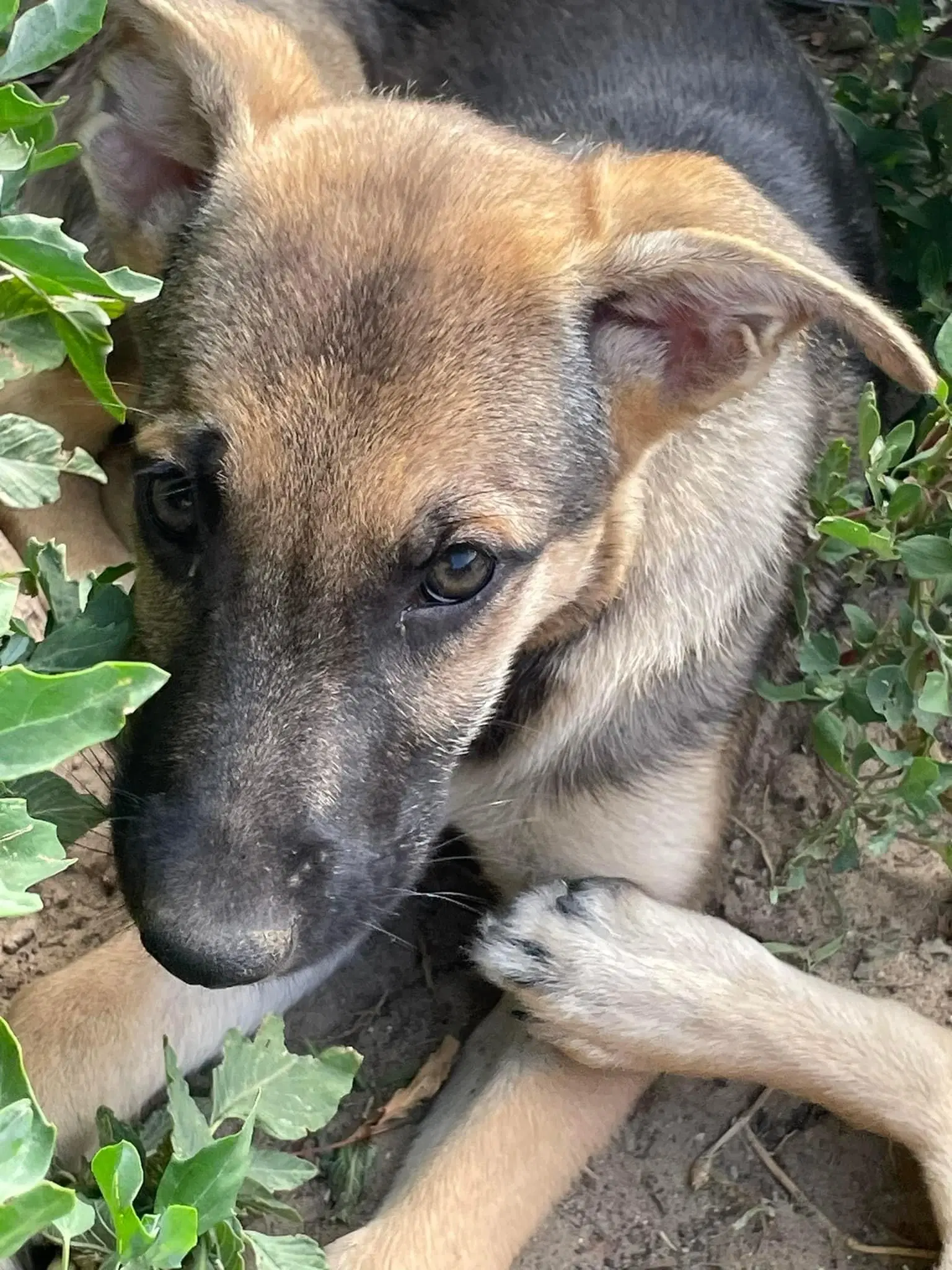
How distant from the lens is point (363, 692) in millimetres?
1902

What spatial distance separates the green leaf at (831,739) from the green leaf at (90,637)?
1449mm

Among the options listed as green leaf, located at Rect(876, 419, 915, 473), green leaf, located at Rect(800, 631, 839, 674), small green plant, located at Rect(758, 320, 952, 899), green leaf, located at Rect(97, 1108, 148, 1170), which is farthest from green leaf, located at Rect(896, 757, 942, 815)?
green leaf, located at Rect(97, 1108, 148, 1170)

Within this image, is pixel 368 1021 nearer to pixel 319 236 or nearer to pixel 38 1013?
pixel 38 1013

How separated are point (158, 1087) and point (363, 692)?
3.70 ft

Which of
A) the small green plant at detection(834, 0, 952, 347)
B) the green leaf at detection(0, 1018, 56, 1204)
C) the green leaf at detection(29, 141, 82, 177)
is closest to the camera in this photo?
the green leaf at detection(0, 1018, 56, 1204)

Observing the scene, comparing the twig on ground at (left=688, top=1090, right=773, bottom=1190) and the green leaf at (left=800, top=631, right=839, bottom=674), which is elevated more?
the green leaf at (left=800, top=631, right=839, bottom=674)

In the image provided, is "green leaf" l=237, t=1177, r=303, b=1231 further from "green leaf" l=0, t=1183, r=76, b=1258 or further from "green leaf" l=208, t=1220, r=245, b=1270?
"green leaf" l=0, t=1183, r=76, b=1258

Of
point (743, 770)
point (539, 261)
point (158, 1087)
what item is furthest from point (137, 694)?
point (743, 770)

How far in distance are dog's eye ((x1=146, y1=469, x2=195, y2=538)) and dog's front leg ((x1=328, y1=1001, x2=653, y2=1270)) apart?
1301 mm

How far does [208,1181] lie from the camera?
1587 millimetres

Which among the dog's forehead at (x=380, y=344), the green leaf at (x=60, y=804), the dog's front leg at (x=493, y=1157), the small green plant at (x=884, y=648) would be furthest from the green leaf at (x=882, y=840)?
the green leaf at (x=60, y=804)

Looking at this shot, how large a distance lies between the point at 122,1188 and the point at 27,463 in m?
0.86

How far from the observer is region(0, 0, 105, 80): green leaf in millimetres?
1442

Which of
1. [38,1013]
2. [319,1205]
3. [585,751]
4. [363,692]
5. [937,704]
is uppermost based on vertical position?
[363,692]
